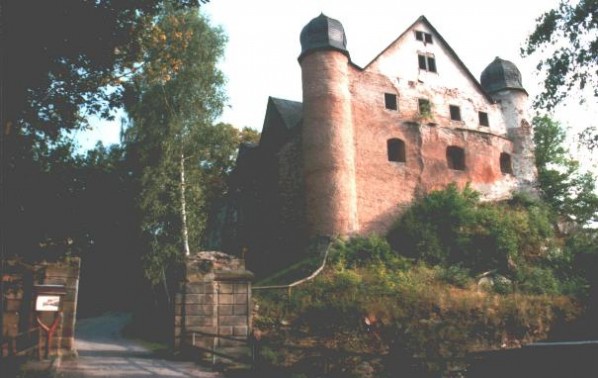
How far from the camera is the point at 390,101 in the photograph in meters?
25.0

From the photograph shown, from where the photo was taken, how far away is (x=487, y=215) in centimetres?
2222

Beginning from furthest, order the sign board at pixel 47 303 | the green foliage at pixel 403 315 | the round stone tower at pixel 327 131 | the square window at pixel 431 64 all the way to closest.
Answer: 1. the square window at pixel 431 64
2. the round stone tower at pixel 327 131
3. the green foliage at pixel 403 315
4. the sign board at pixel 47 303

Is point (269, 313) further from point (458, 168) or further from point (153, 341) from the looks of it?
point (458, 168)

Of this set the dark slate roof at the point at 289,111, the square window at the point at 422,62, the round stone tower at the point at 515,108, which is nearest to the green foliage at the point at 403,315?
the dark slate roof at the point at 289,111

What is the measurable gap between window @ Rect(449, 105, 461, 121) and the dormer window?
382cm

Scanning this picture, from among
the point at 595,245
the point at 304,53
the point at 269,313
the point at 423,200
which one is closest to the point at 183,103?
the point at 304,53

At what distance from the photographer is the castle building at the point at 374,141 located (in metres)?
21.9

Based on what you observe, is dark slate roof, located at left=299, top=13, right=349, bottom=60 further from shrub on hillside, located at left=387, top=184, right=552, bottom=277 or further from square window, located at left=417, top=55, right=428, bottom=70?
shrub on hillside, located at left=387, top=184, right=552, bottom=277

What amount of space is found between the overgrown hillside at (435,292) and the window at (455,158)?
2643 millimetres

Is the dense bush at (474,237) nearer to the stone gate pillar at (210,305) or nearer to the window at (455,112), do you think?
the window at (455,112)

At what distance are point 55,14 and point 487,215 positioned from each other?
1926cm

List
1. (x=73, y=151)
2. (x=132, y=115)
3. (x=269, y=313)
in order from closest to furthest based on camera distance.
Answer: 1. (x=73, y=151)
2. (x=269, y=313)
3. (x=132, y=115)

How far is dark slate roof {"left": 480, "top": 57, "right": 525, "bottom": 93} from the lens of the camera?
2836cm

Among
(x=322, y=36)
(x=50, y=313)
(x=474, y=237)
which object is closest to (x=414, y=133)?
(x=474, y=237)
